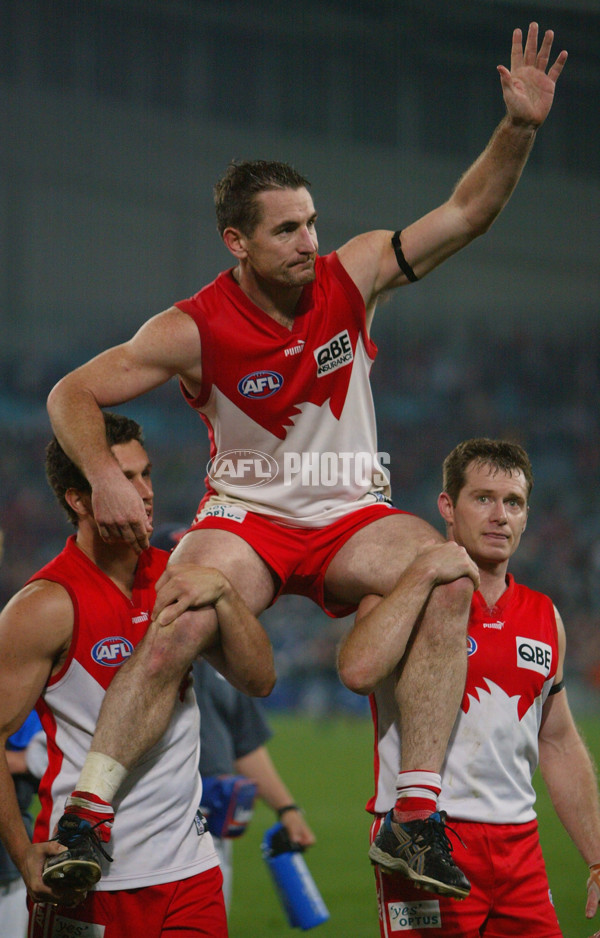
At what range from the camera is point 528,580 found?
20922mm

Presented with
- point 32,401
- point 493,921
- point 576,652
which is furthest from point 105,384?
point 32,401

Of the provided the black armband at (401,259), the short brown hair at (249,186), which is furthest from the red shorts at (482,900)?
the short brown hair at (249,186)

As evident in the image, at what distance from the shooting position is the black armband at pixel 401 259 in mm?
3850

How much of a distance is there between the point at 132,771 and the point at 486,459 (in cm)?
170

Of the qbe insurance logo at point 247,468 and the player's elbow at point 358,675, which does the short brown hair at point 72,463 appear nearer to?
the qbe insurance logo at point 247,468

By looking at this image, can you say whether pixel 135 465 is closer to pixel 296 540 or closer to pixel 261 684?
pixel 296 540

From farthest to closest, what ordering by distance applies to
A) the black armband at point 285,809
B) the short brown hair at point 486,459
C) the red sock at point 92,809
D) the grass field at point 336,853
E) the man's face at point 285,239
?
the grass field at point 336,853
the black armband at point 285,809
the short brown hair at point 486,459
the man's face at point 285,239
the red sock at point 92,809

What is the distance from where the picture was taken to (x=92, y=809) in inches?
124

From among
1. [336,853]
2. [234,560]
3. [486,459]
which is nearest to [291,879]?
[234,560]

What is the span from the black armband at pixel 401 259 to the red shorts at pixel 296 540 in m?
0.87

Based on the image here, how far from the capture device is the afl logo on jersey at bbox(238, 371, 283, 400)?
12.4ft

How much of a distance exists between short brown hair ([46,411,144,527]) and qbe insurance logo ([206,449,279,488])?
0.33 m

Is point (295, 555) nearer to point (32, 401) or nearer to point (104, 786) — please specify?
point (104, 786)

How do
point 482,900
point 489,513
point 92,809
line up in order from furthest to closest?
point 489,513 → point 482,900 → point 92,809
